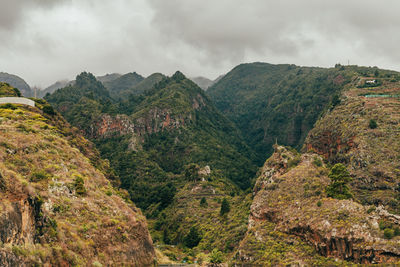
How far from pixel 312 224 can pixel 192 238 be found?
130ft

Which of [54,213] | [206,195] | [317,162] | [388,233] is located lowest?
[206,195]

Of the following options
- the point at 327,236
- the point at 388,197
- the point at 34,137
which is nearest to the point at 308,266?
the point at 327,236

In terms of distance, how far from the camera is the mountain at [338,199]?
33.8m

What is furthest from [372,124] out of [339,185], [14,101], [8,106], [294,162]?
[14,101]

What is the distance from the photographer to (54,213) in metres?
22.9

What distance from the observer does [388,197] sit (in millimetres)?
51719

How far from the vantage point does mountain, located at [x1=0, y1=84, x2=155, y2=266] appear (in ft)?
51.0

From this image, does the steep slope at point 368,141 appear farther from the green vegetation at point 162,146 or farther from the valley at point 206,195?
the green vegetation at point 162,146

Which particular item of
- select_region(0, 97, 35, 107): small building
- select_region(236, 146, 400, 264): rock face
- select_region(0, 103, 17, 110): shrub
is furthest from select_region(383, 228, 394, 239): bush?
select_region(0, 97, 35, 107): small building

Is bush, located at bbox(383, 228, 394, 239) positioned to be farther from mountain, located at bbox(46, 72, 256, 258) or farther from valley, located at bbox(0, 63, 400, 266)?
mountain, located at bbox(46, 72, 256, 258)

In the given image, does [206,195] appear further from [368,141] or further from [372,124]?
[372,124]

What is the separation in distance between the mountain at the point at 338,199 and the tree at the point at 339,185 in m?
0.13

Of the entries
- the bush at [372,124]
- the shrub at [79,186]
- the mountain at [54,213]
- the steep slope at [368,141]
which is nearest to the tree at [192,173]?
the steep slope at [368,141]

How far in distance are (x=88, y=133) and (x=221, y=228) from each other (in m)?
96.5
